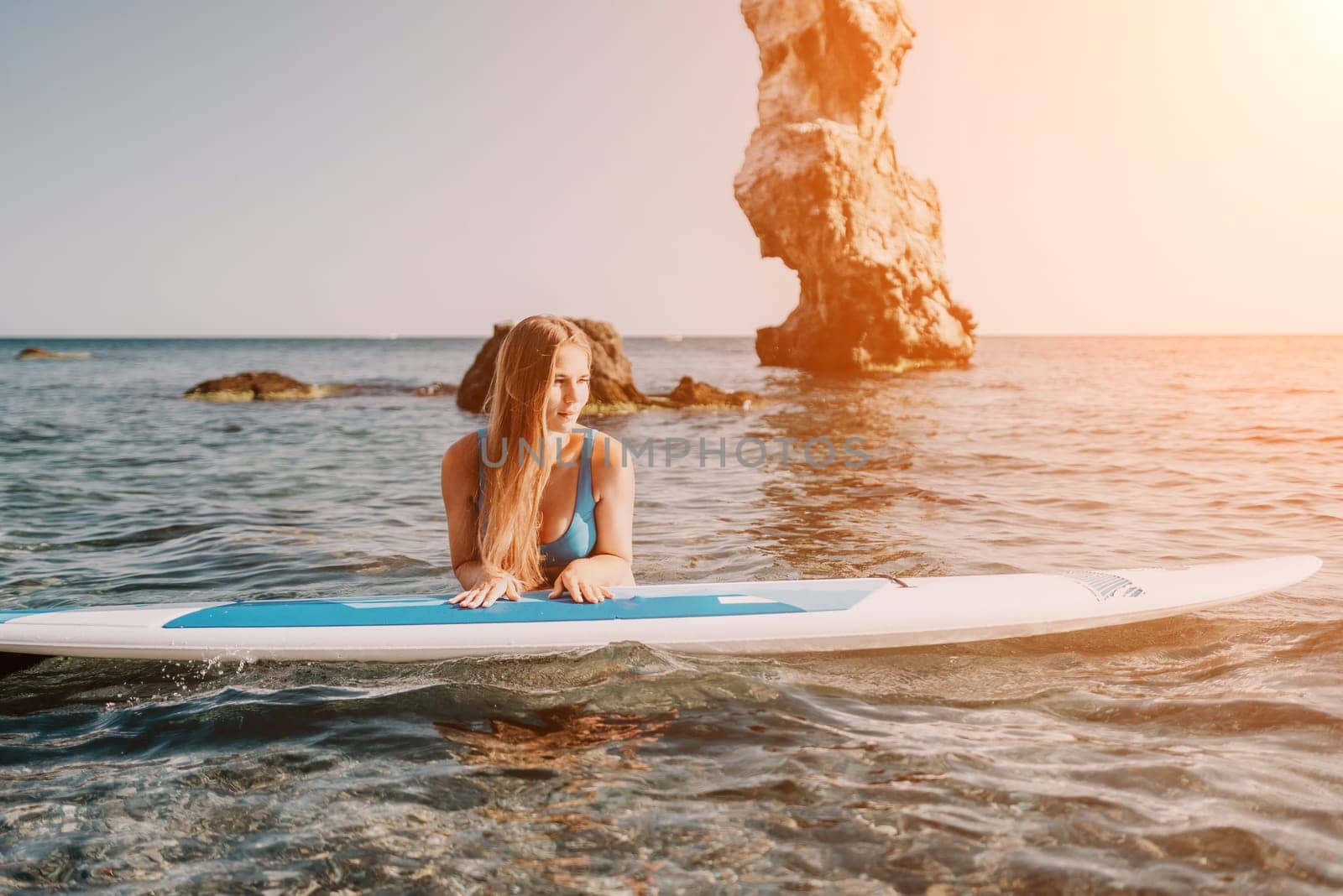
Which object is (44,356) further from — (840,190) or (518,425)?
(518,425)

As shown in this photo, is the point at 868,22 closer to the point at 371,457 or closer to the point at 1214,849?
the point at 371,457

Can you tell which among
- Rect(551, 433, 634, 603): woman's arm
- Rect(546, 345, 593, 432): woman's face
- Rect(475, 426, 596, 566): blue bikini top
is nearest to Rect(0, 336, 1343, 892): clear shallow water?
Rect(551, 433, 634, 603): woman's arm

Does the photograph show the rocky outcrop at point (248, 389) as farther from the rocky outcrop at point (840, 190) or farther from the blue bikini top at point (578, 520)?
the blue bikini top at point (578, 520)

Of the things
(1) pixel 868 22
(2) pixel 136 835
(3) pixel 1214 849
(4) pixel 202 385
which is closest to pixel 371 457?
(2) pixel 136 835

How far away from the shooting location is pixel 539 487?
405 centimetres

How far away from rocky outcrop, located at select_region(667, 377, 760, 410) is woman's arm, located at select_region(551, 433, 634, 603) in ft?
59.5

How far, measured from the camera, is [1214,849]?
8.93 feet

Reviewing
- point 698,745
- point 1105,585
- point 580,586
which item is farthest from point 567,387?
point 1105,585

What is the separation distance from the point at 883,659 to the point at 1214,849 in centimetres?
183

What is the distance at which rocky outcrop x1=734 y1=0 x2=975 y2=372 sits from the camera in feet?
133

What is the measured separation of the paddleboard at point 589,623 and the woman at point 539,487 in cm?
15

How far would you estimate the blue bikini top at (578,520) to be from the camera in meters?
4.07

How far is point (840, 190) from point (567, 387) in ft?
127

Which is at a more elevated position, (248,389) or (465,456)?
(248,389)
